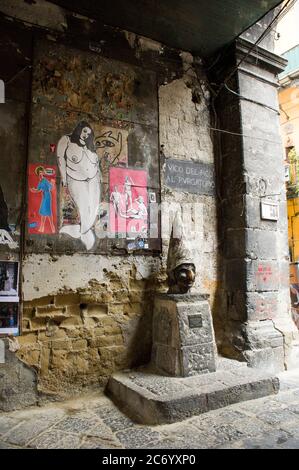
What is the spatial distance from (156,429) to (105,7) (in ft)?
13.0

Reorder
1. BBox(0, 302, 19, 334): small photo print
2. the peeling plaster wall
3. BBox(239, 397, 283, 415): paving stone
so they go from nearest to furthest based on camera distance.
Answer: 1. BBox(239, 397, 283, 415): paving stone
2. BBox(0, 302, 19, 334): small photo print
3. the peeling plaster wall

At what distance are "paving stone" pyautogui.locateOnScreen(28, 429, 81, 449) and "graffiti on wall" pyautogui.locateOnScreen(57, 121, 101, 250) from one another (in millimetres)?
1595

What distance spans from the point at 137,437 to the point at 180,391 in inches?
20.2

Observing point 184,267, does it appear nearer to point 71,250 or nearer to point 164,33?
point 71,250

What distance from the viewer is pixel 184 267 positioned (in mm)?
3299

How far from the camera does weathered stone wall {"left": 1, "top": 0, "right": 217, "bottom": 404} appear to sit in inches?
119

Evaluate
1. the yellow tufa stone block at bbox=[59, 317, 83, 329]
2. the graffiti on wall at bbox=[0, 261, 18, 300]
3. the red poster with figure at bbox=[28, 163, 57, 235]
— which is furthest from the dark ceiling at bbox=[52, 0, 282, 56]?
the yellow tufa stone block at bbox=[59, 317, 83, 329]

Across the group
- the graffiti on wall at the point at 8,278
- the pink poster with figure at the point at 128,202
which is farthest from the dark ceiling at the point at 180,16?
the graffiti on wall at the point at 8,278

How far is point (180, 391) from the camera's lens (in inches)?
106

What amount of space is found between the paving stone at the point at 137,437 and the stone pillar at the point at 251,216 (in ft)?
5.38

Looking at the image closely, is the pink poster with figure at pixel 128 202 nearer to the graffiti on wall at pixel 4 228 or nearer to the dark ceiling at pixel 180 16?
the graffiti on wall at pixel 4 228

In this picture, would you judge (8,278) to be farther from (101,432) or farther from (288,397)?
(288,397)

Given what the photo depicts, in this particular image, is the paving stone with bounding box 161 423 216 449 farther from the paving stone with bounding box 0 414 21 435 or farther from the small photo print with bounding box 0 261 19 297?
the small photo print with bounding box 0 261 19 297

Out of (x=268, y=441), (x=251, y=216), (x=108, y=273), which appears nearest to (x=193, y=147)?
(x=251, y=216)
